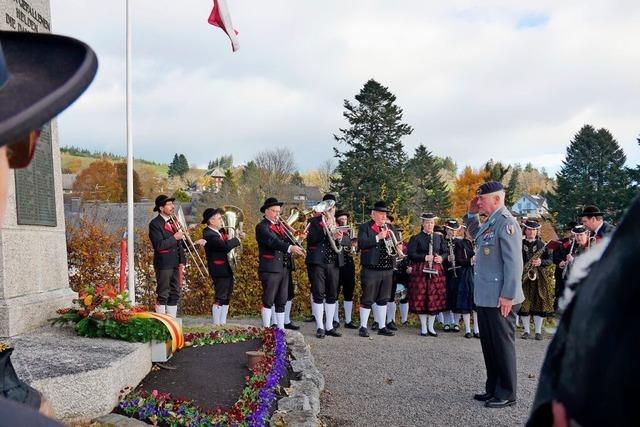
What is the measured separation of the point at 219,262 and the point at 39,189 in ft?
→ 13.3

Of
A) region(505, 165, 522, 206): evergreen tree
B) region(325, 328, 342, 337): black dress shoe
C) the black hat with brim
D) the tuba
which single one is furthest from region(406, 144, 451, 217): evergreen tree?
the black hat with brim

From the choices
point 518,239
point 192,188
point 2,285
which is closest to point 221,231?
point 2,285

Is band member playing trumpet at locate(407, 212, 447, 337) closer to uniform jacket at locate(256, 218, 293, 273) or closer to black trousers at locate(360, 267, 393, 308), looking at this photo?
black trousers at locate(360, 267, 393, 308)

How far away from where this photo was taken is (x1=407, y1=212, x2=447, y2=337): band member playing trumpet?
10.7 meters

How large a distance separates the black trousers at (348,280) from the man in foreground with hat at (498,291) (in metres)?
5.62

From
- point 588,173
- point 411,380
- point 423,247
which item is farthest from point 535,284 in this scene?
point 588,173

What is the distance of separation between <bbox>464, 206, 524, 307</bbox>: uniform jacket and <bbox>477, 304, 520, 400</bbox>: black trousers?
0.15m

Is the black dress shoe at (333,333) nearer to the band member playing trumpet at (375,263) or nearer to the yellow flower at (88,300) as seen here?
the band member playing trumpet at (375,263)

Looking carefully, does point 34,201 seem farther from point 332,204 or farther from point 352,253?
point 352,253

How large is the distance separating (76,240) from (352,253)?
5.68 meters

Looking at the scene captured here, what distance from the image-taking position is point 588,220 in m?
9.57

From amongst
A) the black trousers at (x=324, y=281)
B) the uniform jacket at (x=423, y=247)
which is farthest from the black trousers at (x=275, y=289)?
the uniform jacket at (x=423, y=247)

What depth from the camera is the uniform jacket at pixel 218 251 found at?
10.1m

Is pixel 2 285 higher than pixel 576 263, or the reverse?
pixel 576 263
